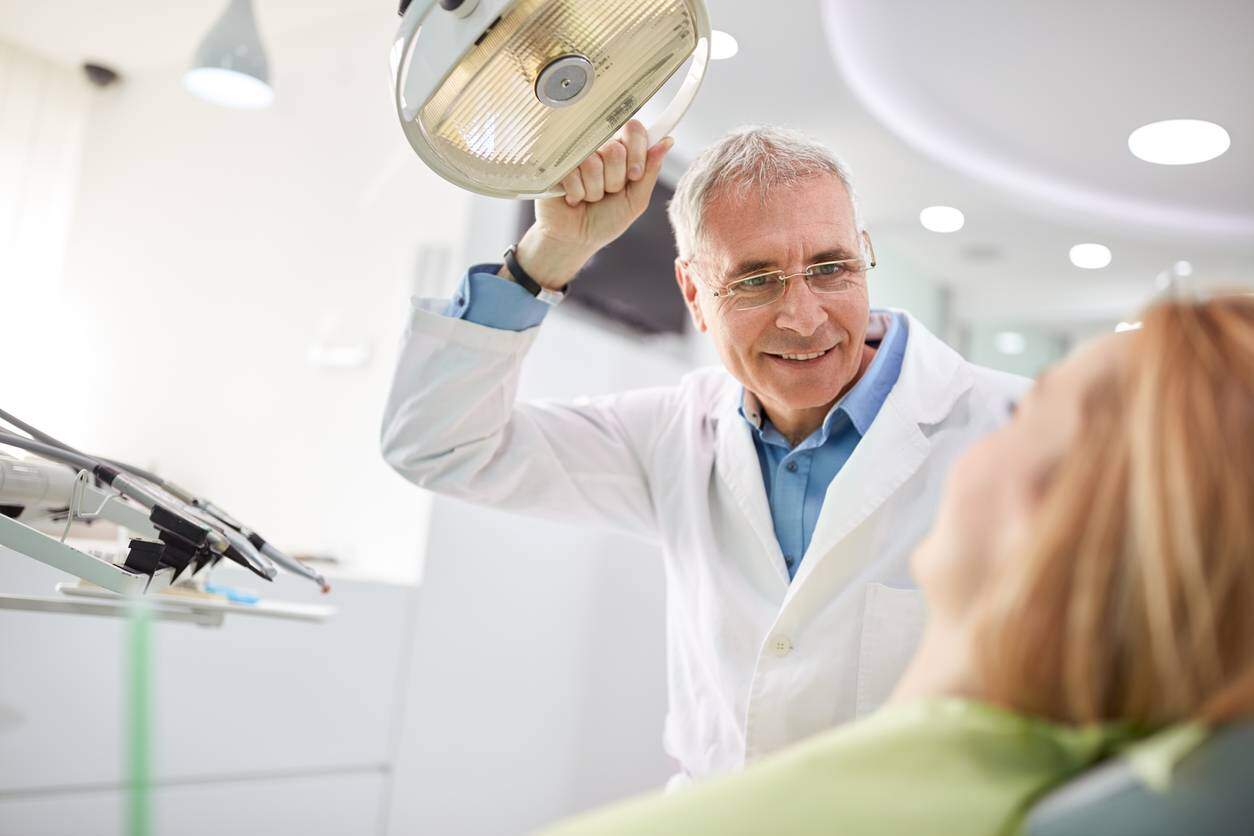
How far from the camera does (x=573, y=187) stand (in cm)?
136

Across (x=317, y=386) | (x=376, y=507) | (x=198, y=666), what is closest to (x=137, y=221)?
(x=317, y=386)

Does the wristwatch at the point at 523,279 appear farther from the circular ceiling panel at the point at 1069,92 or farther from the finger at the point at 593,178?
the circular ceiling panel at the point at 1069,92

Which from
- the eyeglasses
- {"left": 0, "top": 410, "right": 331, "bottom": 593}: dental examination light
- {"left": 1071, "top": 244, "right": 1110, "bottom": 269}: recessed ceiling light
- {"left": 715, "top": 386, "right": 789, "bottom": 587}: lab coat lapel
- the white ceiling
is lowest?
{"left": 0, "top": 410, "right": 331, "bottom": 593}: dental examination light

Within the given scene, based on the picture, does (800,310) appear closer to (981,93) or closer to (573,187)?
(573,187)

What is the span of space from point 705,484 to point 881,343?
0.35m

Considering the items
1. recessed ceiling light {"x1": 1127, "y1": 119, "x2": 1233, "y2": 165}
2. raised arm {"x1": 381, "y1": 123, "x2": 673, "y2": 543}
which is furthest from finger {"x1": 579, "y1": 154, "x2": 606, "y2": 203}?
recessed ceiling light {"x1": 1127, "y1": 119, "x2": 1233, "y2": 165}

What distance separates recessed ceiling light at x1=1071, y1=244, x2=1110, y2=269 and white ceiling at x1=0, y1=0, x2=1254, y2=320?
5cm

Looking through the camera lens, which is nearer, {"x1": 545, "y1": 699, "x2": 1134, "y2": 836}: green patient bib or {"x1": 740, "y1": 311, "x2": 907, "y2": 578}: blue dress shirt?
{"x1": 545, "y1": 699, "x2": 1134, "y2": 836}: green patient bib

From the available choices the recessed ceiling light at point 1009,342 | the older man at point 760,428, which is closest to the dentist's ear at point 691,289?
the older man at point 760,428

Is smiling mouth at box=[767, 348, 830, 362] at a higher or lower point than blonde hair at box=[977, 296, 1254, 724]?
higher

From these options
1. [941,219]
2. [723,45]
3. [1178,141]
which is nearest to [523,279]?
[723,45]

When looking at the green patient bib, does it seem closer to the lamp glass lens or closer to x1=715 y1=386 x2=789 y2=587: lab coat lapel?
the lamp glass lens

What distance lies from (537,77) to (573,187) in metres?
0.36

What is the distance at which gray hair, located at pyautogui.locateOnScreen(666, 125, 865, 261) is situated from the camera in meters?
1.50
